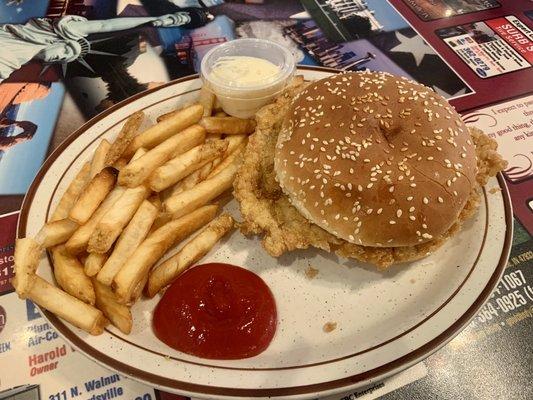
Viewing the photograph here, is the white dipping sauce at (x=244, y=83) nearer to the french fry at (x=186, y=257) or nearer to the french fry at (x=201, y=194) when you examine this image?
the french fry at (x=201, y=194)

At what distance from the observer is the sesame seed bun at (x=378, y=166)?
6.76 ft

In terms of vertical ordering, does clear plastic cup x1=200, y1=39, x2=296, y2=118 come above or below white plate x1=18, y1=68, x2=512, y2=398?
above

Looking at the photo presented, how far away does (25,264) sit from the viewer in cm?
196

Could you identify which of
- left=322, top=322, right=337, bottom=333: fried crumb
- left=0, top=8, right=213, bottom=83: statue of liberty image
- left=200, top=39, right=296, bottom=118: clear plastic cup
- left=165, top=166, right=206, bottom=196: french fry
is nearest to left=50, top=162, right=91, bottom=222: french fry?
left=165, top=166, right=206, bottom=196: french fry

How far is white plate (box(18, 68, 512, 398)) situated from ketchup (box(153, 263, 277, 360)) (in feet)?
0.18

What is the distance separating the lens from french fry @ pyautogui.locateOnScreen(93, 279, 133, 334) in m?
2.03

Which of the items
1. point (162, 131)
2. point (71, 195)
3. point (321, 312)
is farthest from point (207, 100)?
point (321, 312)

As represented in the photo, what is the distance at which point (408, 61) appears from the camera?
3.72m

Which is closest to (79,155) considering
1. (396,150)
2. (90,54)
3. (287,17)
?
(90,54)

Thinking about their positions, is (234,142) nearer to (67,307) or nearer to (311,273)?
(311,273)

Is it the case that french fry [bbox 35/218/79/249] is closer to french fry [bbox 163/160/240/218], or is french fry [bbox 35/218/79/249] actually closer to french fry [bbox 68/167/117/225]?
french fry [bbox 68/167/117/225]

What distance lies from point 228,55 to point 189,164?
1.08 meters

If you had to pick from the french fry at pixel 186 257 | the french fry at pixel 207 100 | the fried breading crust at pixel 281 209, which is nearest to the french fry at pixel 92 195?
the french fry at pixel 186 257

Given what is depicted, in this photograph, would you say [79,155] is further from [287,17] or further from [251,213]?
[287,17]
